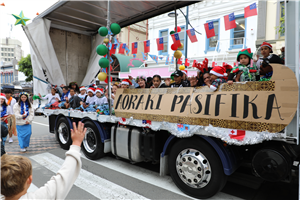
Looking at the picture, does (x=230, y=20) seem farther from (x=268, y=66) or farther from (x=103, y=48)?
(x=103, y=48)

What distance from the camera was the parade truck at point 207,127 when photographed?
2.35 metres

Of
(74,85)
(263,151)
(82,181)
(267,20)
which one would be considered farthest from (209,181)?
(267,20)

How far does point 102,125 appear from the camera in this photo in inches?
192

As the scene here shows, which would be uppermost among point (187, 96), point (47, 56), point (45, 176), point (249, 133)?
point (47, 56)

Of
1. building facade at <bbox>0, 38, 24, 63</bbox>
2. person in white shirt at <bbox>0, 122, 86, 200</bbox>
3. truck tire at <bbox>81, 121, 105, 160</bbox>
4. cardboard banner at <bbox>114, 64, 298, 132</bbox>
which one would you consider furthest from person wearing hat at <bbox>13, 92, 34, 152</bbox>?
building facade at <bbox>0, 38, 24, 63</bbox>

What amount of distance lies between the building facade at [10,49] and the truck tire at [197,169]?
8416 cm

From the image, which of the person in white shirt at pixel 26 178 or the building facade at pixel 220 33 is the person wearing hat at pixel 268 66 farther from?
the building facade at pixel 220 33

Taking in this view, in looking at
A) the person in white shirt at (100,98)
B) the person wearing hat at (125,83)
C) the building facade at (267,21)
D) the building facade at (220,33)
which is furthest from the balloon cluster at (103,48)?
the building facade at (267,21)

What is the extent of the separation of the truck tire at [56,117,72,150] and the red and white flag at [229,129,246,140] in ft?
16.0

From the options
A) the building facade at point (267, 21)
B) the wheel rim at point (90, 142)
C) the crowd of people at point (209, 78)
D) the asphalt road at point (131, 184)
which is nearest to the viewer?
the crowd of people at point (209, 78)

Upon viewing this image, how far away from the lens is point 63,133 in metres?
6.15

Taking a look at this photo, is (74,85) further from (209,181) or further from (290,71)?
(290,71)

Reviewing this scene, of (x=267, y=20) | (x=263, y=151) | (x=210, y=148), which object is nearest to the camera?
(x=263, y=151)

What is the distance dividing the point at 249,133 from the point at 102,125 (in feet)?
11.3
